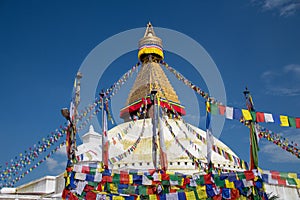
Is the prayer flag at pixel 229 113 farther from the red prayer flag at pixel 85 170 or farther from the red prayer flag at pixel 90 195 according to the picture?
the red prayer flag at pixel 90 195

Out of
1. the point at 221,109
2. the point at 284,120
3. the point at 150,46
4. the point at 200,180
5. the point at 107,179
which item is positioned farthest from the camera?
the point at 150,46

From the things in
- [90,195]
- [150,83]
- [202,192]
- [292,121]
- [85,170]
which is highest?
[150,83]

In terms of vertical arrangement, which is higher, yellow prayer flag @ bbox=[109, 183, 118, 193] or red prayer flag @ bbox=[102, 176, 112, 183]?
red prayer flag @ bbox=[102, 176, 112, 183]

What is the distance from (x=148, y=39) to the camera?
3095 cm

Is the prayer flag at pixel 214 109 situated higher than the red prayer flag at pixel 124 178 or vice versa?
the prayer flag at pixel 214 109

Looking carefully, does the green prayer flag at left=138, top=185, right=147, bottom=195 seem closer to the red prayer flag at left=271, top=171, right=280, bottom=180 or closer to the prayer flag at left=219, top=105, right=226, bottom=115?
the prayer flag at left=219, top=105, right=226, bottom=115

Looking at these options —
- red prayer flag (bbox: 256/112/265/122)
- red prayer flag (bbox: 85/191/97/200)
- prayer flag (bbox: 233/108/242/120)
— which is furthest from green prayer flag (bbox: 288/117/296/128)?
red prayer flag (bbox: 85/191/97/200)

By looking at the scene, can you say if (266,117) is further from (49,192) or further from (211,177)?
(49,192)

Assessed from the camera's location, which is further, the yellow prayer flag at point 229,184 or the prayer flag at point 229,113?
the prayer flag at point 229,113

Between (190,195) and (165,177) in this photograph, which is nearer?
(190,195)

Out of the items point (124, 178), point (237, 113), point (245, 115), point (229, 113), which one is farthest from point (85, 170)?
point (245, 115)

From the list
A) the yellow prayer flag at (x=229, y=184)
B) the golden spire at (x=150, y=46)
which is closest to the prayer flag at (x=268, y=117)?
the yellow prayer flag at (x=229, y=184)

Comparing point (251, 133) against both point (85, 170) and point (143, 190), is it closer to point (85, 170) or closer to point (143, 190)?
point (143, 190)

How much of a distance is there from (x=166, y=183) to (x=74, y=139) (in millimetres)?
3194
